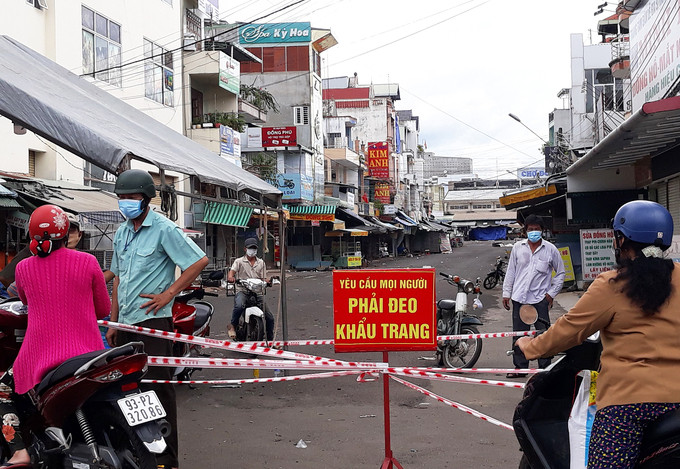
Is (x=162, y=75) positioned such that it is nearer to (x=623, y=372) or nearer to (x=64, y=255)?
(x=64, y=255)

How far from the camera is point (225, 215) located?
29.8m

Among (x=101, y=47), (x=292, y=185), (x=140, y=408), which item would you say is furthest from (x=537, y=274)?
(x=292, y=185)

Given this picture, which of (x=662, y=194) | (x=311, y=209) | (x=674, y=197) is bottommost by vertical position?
(x=674, y=197)

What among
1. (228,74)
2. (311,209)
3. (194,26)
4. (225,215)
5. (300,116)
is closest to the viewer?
(225,215)

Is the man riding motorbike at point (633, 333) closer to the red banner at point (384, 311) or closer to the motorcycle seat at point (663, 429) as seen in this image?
the motorcycle seat at point (663, 429)

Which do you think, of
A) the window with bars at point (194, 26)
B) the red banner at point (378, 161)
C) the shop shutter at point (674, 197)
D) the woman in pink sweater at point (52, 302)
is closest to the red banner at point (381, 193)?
the red banner at point (378, 161)

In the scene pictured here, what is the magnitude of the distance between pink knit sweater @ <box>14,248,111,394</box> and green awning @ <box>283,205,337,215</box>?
35846 mm

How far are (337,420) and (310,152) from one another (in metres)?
37.6

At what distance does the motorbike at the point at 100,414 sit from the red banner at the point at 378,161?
59.2 metres

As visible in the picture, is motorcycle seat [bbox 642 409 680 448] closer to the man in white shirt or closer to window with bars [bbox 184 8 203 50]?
the man in white shirt

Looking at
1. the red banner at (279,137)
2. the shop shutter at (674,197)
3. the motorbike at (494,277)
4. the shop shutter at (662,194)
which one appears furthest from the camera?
the red banner at (279,137)

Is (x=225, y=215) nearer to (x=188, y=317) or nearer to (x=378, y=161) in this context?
(x=188, y=317)

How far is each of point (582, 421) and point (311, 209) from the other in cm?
3767

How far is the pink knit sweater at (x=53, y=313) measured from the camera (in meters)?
3.82
